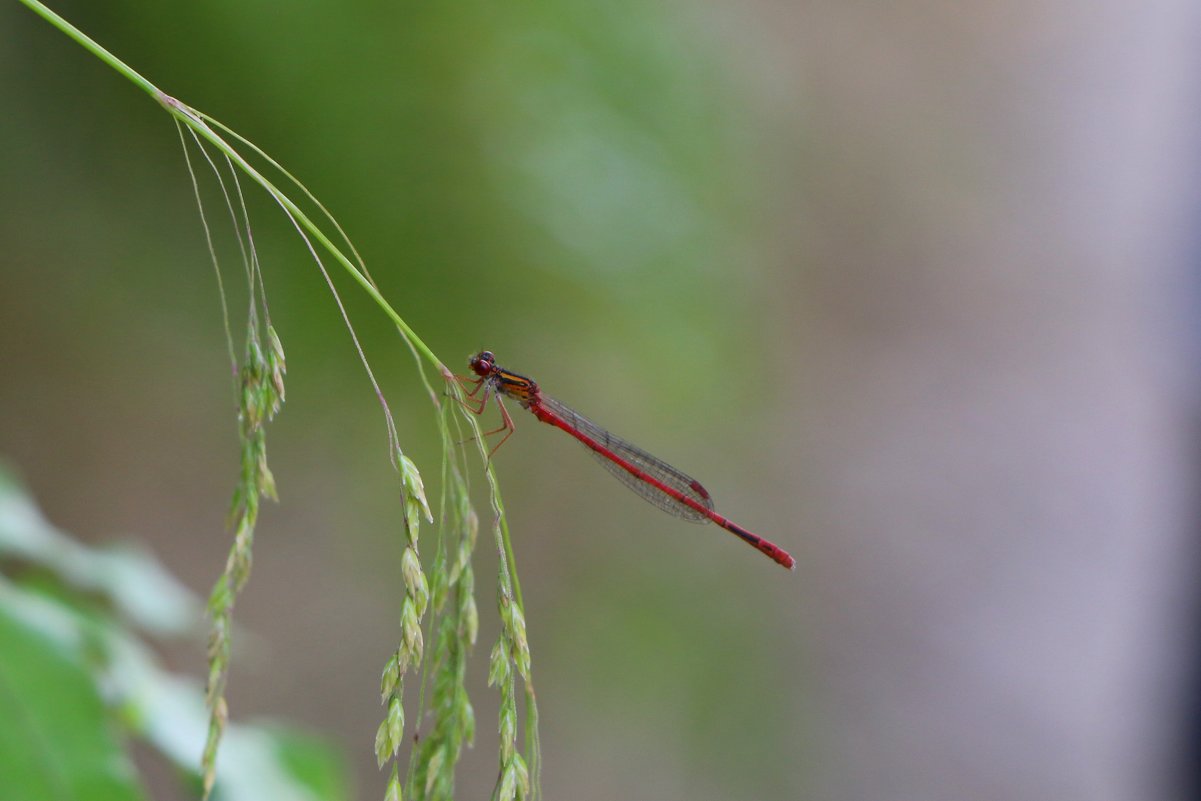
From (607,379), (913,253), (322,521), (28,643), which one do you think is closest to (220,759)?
(28,643)

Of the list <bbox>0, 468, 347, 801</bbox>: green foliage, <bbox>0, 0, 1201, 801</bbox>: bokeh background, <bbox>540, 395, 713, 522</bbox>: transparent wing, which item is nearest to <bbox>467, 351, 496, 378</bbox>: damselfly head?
<bbox>540, 395, 713, 522</bbox>: transparent wing

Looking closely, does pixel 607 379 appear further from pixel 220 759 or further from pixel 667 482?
pixel 220 759

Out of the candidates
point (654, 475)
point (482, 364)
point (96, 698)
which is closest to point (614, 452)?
point (654, 475)

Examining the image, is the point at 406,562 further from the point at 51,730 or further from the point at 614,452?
the point at 614,452

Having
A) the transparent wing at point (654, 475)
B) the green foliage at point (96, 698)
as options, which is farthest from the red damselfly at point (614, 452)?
the green foliage at point (96, 698)

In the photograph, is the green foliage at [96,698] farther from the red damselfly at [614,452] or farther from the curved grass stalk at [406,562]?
the red damselfly at [614,452]

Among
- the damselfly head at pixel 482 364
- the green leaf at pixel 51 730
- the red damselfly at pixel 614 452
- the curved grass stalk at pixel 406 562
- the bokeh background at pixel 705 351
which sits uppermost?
the bokeh background at pixel 705 351
